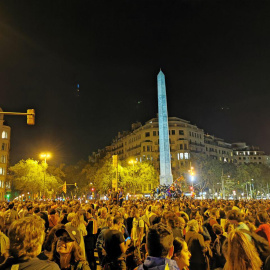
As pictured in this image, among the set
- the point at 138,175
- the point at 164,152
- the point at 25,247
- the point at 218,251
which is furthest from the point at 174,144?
the point at 25,247

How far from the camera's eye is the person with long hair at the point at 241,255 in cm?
261

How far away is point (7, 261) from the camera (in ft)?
8.08

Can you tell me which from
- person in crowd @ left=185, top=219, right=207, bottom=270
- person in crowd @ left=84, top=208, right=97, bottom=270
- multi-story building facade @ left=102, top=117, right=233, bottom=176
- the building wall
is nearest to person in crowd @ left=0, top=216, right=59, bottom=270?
person in crowd @ left=185, top=219, right=207, bottom=270

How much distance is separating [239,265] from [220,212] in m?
6.59

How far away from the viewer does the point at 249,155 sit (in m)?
137

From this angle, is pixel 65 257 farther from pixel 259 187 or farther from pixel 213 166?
pixel 259 187

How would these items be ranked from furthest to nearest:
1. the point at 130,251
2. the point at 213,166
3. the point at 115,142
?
1. the point at 115,142
2. the point at 213,166
3. the point at 130,251

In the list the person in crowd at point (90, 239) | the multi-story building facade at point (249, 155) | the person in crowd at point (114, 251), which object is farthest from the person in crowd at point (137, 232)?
the multi-story building facade at point (249, 155)

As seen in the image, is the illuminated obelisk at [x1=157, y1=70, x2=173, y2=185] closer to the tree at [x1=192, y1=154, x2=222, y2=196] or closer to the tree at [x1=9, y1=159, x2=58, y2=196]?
the tree at [x1=192, y1=154, x2=222, y2=196]

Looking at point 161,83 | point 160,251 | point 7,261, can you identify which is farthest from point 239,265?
point 161,83

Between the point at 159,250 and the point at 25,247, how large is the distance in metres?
1.32

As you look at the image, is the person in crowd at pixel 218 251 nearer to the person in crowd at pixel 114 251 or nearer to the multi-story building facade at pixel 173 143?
the person in crowd at pixel 114 251

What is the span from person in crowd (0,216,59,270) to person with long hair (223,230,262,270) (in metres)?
1.69

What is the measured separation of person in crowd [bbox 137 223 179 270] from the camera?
2.67m
